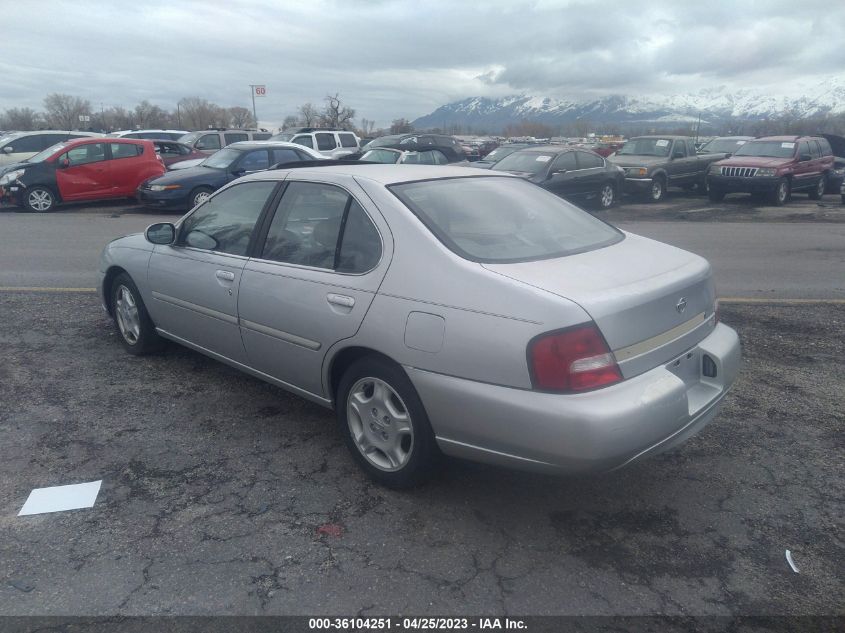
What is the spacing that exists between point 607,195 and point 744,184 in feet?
12.8

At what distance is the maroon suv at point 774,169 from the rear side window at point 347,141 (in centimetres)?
1127

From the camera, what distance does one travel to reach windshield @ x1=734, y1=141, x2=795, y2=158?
18.7m

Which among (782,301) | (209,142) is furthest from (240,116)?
(782,301)

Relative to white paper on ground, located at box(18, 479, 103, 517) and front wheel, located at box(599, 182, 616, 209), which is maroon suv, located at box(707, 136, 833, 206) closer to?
front wheel, located at box(599, 182, 616, 209)

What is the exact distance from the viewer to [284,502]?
3.63 meters

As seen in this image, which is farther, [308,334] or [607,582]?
[308,334]

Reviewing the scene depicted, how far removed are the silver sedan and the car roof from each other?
24 mm

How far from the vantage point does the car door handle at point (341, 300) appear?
3672 mm

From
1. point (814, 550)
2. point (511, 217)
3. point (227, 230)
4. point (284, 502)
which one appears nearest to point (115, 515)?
point (284, 502)

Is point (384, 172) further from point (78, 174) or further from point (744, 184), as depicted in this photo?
point (744, 184)

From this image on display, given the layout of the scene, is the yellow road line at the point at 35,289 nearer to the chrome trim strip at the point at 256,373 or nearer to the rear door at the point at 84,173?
the chrome trim strip at the point at 256,373

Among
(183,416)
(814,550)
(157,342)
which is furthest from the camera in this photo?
(157,342)

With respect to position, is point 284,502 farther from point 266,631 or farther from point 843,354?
point 843,354

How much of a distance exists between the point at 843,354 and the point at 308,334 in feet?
14.5
